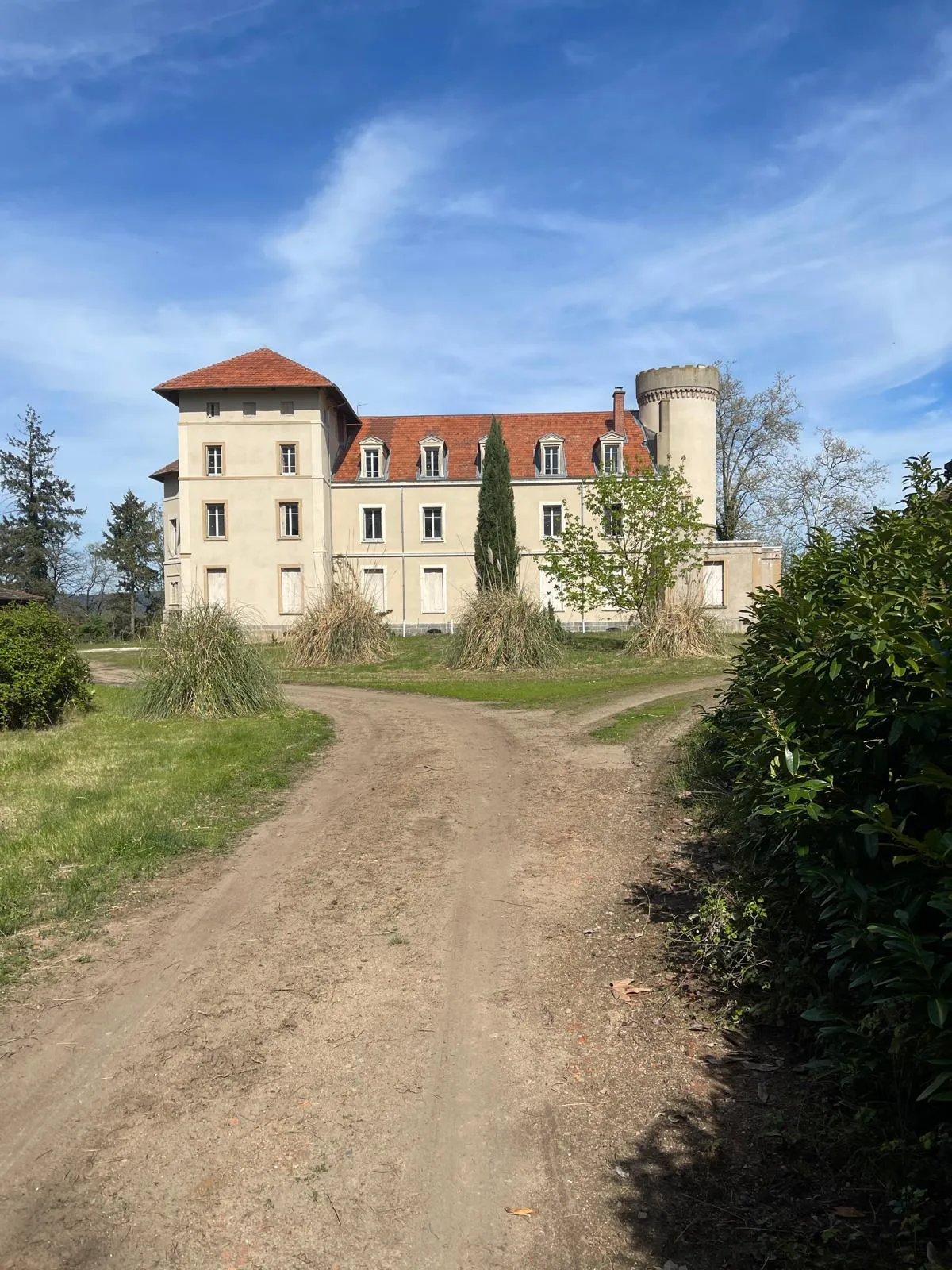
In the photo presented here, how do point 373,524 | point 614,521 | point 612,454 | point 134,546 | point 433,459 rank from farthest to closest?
point 134,546 → point 433,459 → point 373,524 → point 612,454 → point 614,521

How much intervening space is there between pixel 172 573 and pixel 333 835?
3925 centimetres

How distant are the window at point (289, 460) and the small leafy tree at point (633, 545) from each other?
60.4ft

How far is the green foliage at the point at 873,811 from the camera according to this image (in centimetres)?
279

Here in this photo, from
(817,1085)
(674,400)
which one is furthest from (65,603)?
(817,1085)

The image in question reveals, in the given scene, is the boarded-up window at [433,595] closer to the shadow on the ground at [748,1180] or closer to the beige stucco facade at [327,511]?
the beige stucco facade at [327,511]

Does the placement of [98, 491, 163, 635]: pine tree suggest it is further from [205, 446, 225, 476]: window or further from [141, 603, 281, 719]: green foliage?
[141, 603, 281, 719]: green foliage

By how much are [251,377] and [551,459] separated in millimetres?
13953

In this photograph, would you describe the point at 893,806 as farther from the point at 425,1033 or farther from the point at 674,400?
the point at 674,400

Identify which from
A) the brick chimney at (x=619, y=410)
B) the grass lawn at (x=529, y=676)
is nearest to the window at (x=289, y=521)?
the brick chimney at (x=619, y=410)

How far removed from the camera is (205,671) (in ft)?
48.3

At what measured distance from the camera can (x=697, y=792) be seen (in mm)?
8312

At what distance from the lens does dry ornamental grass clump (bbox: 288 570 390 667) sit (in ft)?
81.5

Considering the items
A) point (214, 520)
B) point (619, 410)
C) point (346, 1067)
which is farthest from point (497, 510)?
point (346, 1067)

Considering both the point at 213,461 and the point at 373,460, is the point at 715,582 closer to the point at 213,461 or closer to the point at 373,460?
the point at 373,460
